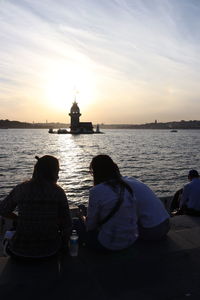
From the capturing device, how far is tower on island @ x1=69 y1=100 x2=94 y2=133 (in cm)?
12425

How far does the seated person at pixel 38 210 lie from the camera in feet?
12.5

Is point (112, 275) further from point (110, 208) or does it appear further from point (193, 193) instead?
point (193, 193)

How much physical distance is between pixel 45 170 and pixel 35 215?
0.57 m

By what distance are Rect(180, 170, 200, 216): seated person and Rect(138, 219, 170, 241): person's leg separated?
7.25ft

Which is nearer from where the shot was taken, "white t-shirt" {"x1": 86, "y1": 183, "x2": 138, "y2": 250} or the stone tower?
"white t-shirt" {"x1": 86, "y1": 183, "x2": 138, "y2": 250}


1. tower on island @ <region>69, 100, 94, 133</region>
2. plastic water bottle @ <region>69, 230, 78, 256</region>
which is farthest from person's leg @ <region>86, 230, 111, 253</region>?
tower on island @ <region>69, 100, 94, 133</region>

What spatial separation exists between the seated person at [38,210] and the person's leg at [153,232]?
51.1 inches

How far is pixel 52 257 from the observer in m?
4.08

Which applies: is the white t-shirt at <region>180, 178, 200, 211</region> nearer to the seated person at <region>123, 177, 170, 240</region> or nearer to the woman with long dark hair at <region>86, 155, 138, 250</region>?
the seated person at <region>123, 177, 170, 240</region>

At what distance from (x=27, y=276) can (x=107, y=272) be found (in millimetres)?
962

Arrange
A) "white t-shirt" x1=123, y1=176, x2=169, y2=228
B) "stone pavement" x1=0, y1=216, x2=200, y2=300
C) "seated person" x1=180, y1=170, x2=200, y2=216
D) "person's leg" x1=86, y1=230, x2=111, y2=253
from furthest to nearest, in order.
Answer: "seated person" x1=180, y1=170, x2=200, y2=216, "white t-shirt" x1=123, y1=176, x2=169, y2=228, "person's leg" x1=86, y1=230, x2=111, y2=253, "stone pavement" x1=0, y1=216, x2=200, y2=300

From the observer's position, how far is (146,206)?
457 cm

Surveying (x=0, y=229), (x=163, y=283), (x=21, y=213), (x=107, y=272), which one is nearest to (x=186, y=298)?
(x=163, y=283)

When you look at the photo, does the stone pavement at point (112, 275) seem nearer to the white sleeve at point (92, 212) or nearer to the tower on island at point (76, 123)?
the white sleeve at point (92, 212)
